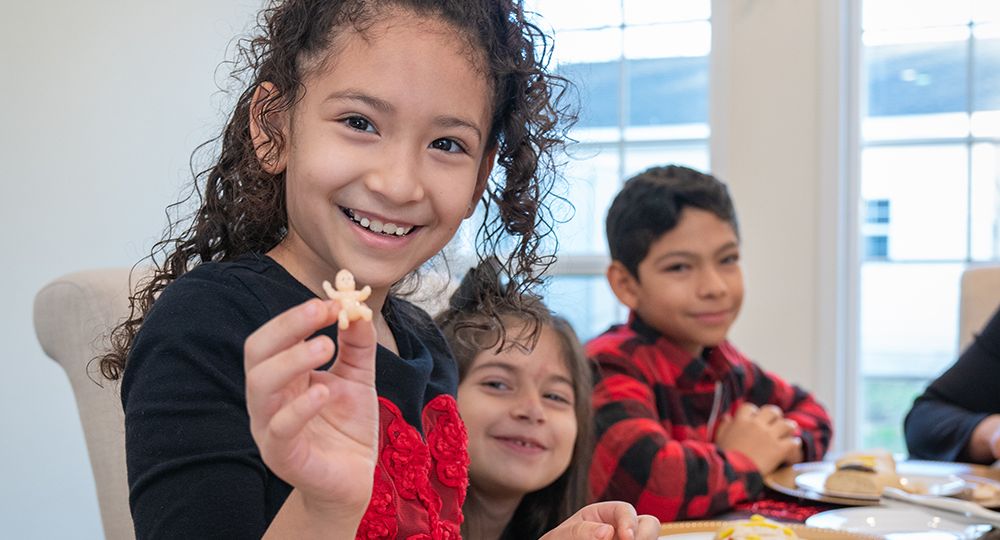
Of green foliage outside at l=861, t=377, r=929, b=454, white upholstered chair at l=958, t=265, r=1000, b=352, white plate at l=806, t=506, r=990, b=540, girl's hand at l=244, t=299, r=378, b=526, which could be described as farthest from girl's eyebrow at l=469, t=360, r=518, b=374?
green foliage outside at l=861, t=377, r=929, b=454

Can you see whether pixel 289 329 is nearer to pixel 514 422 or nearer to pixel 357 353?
pixel 357 353

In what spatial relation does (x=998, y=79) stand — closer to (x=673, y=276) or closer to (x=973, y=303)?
(x=973, y=303)

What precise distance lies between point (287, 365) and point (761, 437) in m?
1.38

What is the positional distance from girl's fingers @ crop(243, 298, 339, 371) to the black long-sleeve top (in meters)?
1.76

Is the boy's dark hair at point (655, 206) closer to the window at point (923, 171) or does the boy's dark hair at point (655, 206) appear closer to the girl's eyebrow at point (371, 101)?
the girl's eyebrow at point (371, 101)

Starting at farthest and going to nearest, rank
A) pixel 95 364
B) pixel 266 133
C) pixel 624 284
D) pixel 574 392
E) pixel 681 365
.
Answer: pixel 624 284 → pixel 681 365 → pixel 574 392 → pixel 95 364 → pixel 266 133

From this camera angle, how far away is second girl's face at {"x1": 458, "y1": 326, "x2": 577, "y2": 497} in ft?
5.18

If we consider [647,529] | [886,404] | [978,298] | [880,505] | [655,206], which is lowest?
[886,404]

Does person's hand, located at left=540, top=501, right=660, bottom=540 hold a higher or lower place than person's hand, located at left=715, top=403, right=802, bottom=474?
higher

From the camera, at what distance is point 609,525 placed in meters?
1.04

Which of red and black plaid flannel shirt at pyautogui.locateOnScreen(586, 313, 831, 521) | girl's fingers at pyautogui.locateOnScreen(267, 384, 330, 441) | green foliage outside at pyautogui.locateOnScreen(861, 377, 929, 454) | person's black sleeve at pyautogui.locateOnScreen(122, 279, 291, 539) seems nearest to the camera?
girl's fingers at pyautogui.locateOnScreen(267, 384, 330, 441)

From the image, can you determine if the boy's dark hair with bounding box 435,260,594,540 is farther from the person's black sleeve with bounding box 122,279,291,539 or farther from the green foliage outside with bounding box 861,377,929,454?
the green foliage outside with bounding box 861,377,929,454

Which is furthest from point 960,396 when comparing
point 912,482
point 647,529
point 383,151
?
point 383,151

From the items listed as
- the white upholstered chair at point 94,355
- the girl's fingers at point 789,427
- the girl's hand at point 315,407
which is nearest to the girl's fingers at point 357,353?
the girl's hand at point 315,407
